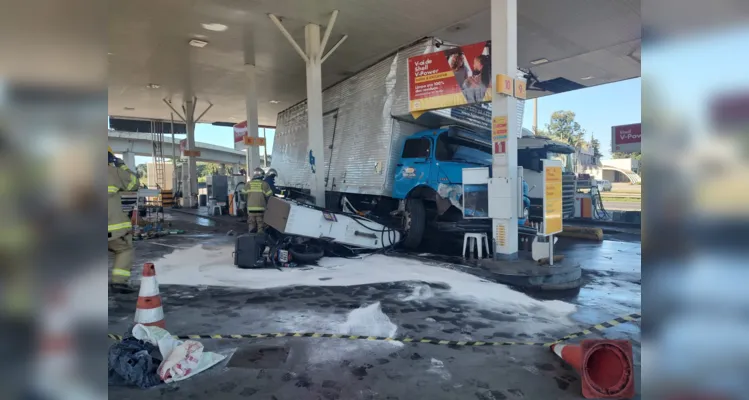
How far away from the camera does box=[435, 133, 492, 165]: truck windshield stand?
827 cm

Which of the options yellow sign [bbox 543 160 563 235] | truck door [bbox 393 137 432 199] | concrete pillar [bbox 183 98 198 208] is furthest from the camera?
concrete pillar [bbox 183 98 198 208]

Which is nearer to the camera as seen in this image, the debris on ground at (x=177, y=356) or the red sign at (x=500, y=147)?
the debris on ground at (x=177, y=356)

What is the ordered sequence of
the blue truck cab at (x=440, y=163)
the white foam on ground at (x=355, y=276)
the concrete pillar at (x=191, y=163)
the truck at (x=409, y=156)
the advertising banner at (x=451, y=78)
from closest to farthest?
the white foam on ground at (x=355, y=276), the advertising banner at (x=451, y=78), the blue truck cab at (x=440, y=163), the truck at (x=409, y=156), the concrete pillar at (x=191, y=163)

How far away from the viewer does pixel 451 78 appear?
7.55 metres

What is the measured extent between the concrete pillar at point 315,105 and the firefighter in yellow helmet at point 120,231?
17.2ft

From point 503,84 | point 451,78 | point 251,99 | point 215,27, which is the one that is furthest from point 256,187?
point 251,99

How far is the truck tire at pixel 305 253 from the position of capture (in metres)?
7.01

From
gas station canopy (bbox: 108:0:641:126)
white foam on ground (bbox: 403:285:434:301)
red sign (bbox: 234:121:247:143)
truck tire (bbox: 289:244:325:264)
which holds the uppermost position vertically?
gas station canopy (bbox: 108:0:641:126)

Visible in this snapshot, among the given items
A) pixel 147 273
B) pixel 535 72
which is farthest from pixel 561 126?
pixel 147 273

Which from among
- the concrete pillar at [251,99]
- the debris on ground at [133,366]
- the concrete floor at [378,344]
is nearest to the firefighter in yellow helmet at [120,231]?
the concrete floor at [378,344]

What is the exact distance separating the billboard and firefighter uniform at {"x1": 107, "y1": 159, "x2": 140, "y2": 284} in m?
15.6

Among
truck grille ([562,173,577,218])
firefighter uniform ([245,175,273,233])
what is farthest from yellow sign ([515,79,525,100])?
firefighter uniform ([245,175,273,233])

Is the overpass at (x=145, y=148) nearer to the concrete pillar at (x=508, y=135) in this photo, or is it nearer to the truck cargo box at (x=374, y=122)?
the truck cargo box at (x=374, y=122)

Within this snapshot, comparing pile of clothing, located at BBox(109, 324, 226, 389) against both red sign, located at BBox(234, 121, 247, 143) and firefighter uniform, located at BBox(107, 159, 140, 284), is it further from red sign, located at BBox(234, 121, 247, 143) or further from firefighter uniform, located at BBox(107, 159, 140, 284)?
red sign, located at BBox(234, 121, 247, 143)
